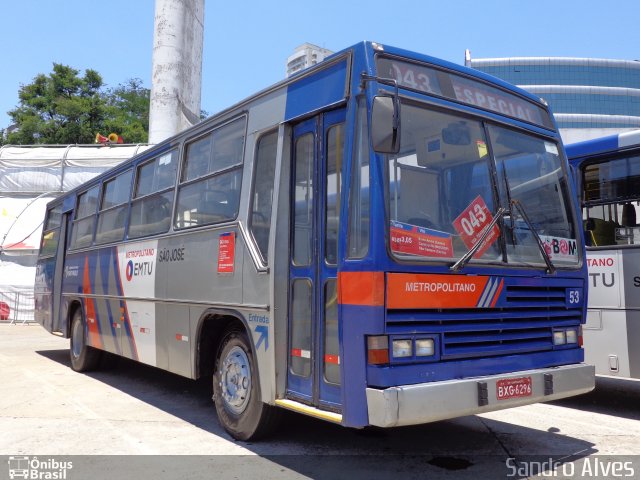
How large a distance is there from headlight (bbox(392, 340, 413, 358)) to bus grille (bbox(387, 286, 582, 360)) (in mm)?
84

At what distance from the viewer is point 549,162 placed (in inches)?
221

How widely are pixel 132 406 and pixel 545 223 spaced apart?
17.6 ft

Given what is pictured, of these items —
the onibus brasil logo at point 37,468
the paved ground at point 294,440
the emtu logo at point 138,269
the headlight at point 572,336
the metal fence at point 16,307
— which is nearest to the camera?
the onibus brasil logo at point 37,468

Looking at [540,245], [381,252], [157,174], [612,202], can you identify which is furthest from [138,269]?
[612,202]

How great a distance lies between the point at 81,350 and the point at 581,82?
101 metres

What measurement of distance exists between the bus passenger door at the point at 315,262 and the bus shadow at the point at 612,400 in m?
4.25

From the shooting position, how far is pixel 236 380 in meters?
5.75

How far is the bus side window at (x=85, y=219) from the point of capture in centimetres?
1012

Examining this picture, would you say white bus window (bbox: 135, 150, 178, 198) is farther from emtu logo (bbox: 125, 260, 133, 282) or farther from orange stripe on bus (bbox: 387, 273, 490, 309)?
orange stripe on bus (bbox: 387, 273, 490, 309)

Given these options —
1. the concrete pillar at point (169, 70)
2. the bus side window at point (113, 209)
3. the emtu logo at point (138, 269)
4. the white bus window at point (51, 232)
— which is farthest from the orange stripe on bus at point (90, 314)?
the concrete pillar at point (169, 70)

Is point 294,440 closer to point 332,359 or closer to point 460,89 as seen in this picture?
point 332,359

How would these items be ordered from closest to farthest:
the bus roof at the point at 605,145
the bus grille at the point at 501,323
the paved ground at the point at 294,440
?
the bus grille at the point at 501,323
the paved ground at the point at 294,440
the bus roof at the point at 605,145

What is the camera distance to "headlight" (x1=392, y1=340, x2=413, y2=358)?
414 cm

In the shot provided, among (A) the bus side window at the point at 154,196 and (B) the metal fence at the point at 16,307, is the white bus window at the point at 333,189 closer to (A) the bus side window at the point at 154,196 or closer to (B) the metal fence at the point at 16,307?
(A) the bus side window at the point at 154,196
